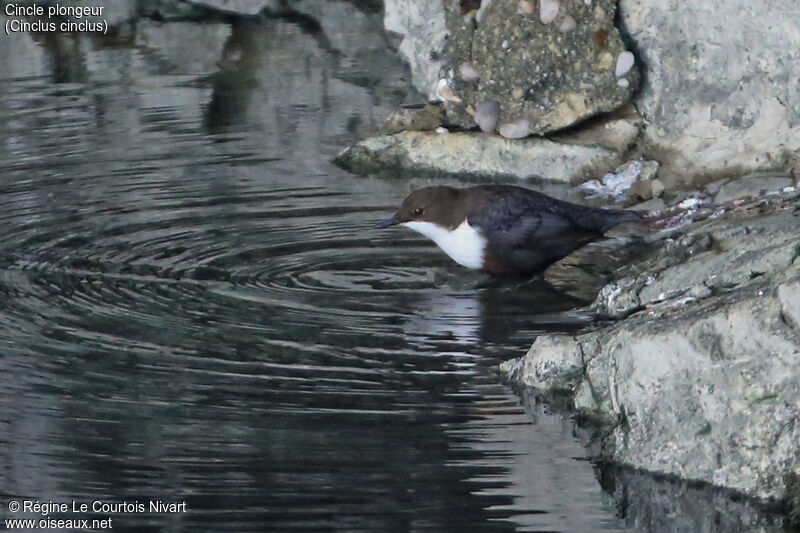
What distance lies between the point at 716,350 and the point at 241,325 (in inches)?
83.3

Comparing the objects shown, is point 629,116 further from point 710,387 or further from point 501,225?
point 710,387

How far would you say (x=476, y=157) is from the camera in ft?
26.5

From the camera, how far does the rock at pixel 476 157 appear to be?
311 inches

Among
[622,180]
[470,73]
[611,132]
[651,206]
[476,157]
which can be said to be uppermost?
[470,73]

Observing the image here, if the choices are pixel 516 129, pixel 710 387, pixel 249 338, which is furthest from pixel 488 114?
pixel 710 387

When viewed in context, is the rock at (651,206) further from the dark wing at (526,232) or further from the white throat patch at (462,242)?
the white throat patch at (462,242)

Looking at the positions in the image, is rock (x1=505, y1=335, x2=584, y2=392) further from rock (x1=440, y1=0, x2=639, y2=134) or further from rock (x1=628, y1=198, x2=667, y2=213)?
rock (x1=440, y1=0, x2=639, y2=134)

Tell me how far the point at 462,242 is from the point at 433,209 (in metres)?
0.24

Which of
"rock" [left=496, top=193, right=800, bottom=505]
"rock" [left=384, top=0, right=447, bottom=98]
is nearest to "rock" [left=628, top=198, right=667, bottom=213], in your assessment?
"rock" [left=384, top=0, right=447, bottom=98]

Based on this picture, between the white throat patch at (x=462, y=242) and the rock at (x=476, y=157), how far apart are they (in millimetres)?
1727

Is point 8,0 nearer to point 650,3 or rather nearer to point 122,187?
point 122,187

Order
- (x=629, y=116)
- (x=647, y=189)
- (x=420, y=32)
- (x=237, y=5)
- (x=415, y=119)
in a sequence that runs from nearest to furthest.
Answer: (x=647, y=189) < (x=629, y=116) < (x=415, y=119) < (x=420, y=32) < (x=237, y=5)

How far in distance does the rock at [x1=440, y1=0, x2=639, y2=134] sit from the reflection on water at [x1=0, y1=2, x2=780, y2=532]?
0.98 meters

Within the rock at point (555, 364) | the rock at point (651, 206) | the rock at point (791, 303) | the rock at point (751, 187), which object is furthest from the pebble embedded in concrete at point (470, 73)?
the rock at point (791, 303)
